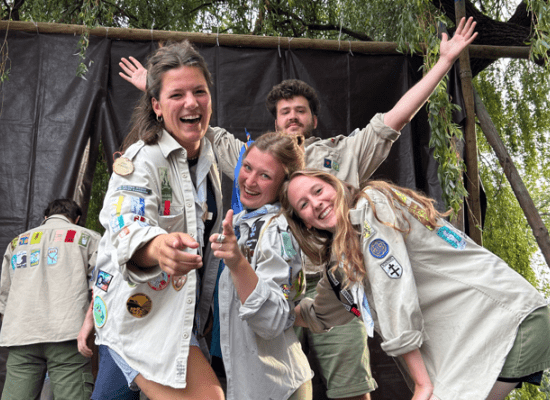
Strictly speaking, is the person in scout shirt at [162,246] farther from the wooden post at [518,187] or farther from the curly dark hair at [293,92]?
the wooden post at [518,187]

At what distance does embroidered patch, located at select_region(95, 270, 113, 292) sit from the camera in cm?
186

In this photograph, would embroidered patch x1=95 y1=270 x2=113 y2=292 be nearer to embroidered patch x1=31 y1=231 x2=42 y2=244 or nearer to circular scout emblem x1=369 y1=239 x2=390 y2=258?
circular scout emblem x1=369 y1=239 x2=390 y2=258

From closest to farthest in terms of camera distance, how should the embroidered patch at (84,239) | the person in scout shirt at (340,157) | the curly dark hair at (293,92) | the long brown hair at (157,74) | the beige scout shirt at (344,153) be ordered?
the long brown hair at (157,74) < the person in scout shirt at (340,157) < the beige scout shirt at (344,153) < the curly dark hair at (293,92) < the embroidered patch at (84,239)

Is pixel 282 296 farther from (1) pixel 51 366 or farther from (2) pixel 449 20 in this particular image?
(2) pixel 449 20

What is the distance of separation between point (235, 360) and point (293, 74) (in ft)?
9.89

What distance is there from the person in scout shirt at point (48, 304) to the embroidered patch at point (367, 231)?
260 cm

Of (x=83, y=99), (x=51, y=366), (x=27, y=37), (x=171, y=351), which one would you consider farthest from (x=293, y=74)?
(x=171, y=351)

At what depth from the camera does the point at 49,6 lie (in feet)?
17.4

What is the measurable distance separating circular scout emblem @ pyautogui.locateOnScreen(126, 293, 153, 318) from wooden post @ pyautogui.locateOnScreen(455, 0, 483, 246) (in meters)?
3.05

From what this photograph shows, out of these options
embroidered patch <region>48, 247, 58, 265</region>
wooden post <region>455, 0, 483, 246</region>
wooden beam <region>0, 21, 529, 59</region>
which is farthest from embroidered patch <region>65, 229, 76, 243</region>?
wooden post <region>455, 0, 483, 246</region>

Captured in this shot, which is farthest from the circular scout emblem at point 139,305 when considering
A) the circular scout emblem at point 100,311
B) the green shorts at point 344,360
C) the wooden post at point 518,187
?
the wooden post at point 518,187

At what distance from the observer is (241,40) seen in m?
4.43

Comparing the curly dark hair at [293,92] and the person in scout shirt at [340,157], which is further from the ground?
the curly dark hair at [293,92]

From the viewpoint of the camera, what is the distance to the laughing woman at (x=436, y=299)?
1.80 metres
